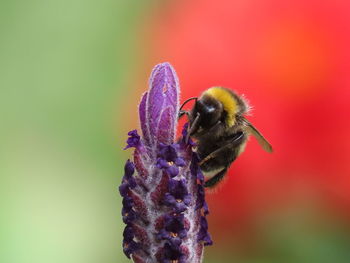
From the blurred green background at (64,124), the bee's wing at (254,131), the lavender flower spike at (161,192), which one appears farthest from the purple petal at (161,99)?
the blurred green background at (64,124)

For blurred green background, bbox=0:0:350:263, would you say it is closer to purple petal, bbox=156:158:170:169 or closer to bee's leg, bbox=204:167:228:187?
bee's leg, bbox=204:167:228:187

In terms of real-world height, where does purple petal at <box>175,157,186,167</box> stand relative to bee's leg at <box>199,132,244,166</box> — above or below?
below

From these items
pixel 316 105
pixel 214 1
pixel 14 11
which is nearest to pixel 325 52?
pixel 316 105

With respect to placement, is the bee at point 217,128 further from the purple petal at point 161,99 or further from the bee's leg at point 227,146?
the purple petal at point 161,99

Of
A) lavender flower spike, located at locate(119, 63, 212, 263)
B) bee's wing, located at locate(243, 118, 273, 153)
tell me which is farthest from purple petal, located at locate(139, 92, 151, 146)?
bee's wing, located at locate(243, 118, 273, 153)

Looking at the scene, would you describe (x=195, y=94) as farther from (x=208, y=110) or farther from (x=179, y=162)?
(x=179, y=162)

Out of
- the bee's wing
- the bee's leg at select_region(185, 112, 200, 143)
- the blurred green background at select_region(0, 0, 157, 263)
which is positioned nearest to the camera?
the bee's leg at select_region(185, 112, 200, 143)

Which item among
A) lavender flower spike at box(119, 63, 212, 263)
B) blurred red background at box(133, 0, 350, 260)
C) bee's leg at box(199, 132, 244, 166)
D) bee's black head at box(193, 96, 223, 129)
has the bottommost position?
lavender flower spike at box(119, 63, 212, 263)
